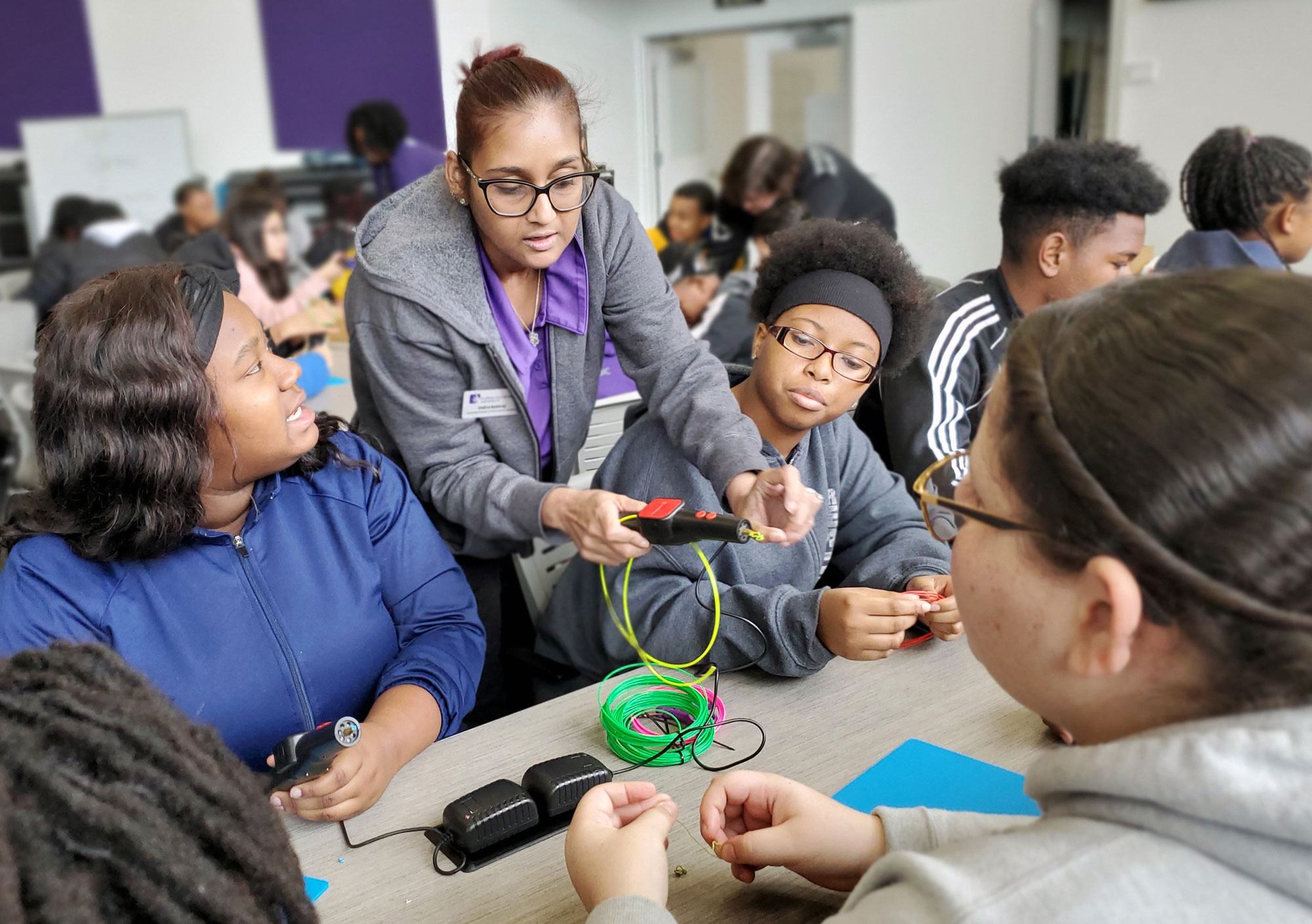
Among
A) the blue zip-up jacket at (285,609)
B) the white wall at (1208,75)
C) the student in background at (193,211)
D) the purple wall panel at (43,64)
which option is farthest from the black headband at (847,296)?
the purple wall panel at (43,64)

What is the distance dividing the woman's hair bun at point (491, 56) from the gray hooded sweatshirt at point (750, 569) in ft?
1.98

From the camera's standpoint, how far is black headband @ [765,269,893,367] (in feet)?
5.58

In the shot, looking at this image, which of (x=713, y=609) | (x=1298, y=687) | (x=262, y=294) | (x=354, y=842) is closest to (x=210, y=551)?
(x=354, y=842)

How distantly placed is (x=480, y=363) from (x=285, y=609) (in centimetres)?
50

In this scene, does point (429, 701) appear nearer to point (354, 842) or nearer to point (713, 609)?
point (354, 842)

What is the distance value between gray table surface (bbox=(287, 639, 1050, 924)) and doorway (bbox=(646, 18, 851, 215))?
5.61 metres

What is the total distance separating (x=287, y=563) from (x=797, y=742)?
2.29ft

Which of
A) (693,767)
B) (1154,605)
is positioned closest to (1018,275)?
(693,767)

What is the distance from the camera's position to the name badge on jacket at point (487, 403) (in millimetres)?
1646

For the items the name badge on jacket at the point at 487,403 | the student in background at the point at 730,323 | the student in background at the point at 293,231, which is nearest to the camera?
the name badge on jacket at the point at 487,403

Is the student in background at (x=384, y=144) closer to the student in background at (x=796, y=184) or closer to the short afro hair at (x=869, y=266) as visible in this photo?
the student in background at (x=796, y=184)

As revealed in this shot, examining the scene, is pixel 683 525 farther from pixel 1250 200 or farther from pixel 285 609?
pixel 1250 200

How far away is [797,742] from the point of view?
1.18m

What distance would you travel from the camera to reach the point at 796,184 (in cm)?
429
